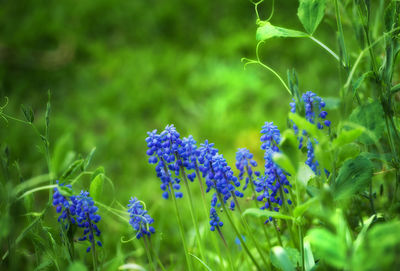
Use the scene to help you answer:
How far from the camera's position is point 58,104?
3508mm

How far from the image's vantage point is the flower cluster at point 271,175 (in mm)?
1099

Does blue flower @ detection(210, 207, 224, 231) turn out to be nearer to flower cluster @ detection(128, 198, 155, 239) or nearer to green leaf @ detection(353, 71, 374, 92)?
flower cluster @ detection(128, 198, 155, 239)

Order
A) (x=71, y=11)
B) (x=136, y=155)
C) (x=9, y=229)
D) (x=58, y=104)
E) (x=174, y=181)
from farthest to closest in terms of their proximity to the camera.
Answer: (x=71, y=11) < (x=58, y=104) < (x=136, y=155) < (x=174, y=181) < (x=9, y=229)

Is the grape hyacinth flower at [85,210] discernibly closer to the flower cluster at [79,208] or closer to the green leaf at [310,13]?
the flower cluster at [79,208]

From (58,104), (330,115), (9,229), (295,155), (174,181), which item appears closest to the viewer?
(295,155)

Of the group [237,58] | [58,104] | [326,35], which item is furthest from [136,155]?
[326,35]

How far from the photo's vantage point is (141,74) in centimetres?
375

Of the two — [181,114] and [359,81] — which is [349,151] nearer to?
[359,81]

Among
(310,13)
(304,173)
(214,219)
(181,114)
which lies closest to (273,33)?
(310,13)

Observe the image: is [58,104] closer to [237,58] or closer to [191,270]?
[237,58]

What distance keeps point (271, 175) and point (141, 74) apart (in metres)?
2.79

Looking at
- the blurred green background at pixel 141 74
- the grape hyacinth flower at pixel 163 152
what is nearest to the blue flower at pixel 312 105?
the grape hyacinth flower at pixel 163 152

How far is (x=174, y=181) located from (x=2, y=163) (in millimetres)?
419

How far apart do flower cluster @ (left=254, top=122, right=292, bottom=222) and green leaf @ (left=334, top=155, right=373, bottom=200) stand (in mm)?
137
